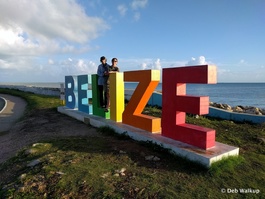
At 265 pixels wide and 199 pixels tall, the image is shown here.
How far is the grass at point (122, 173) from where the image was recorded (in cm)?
395

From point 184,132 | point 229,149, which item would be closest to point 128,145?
point 184,132

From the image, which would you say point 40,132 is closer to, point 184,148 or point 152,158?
point 152,158

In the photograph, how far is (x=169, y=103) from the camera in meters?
6.05

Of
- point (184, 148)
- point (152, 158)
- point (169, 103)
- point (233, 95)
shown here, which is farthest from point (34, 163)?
point (233, 95)

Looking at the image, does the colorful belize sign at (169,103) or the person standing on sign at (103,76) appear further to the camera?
the person standing on sign at (103,76)

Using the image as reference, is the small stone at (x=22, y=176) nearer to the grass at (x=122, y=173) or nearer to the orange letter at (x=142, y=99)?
the grass at (x=122, y=173)

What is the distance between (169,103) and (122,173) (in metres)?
2.28

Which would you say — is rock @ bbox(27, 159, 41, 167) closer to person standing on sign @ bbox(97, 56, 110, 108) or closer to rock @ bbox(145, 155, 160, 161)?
rock @ bbox(145, 155, 160, 161)

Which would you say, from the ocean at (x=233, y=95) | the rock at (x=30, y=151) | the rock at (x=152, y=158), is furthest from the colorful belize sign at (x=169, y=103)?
the ocean at (x=233, y=95)

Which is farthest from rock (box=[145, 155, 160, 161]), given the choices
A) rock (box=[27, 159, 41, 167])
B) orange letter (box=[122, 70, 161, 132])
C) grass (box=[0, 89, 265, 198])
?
rock (box=[27, 159, 41, 167])

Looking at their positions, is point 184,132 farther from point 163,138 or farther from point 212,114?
point 212,114

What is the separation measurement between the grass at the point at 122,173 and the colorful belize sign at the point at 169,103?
2.03 ft

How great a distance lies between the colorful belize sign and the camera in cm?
526

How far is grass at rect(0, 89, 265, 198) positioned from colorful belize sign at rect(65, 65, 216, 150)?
2.03 feet
